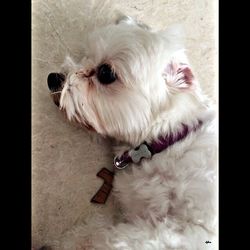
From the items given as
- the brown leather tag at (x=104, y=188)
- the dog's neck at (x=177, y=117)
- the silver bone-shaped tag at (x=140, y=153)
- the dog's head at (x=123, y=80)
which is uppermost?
the dog's head at (x=123, y=80)

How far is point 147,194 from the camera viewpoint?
54.7 inches

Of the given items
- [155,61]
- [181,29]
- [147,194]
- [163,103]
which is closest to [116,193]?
[147,194]

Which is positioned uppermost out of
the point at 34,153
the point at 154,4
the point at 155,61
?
the point at 154,4

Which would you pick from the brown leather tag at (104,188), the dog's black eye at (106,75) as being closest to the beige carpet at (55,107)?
the brown leather tag at (104,188)

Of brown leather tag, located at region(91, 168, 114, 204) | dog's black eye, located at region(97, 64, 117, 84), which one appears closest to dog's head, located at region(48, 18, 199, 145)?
dog's black eye, located at region(97, 64, 117, 84)

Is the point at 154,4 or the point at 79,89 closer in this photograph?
the point at 79,89

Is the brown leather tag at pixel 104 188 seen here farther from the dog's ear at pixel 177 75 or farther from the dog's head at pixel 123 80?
the dog's ear at pixel 177 75

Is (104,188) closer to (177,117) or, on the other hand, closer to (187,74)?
(177,117)

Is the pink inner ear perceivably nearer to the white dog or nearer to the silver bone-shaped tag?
the white dog

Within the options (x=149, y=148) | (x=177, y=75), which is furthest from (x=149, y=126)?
(x=177, y=75)

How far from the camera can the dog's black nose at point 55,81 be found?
1347 mm

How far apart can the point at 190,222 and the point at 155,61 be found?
50cm
